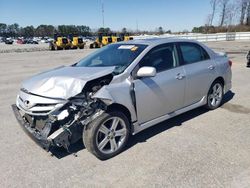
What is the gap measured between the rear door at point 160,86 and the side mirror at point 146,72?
11cm

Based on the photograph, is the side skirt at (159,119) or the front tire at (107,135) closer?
the front tire at (107,135)

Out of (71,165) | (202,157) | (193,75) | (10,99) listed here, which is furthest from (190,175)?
(10,99)

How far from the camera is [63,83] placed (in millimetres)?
3699

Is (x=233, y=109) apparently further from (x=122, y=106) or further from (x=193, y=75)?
(x=122, y=106)

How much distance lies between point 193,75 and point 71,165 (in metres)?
2.69

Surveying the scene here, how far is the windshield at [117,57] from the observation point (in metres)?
4.17

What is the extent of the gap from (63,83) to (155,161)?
5.47 feet

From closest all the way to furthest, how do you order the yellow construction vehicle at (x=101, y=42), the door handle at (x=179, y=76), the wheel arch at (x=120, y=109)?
the wheel arch at (x=120, y=109)
the door handle at (x=179, y=76)
the yellow construction vehicle at (x=101, y=42)

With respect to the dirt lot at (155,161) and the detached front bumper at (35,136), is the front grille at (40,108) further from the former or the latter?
the dirt lot at (155,161)

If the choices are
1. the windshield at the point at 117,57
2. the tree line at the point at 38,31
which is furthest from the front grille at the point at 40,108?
the tree line at the point at 38,31

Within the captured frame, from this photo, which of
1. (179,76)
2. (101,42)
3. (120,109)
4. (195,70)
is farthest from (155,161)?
(101,42)

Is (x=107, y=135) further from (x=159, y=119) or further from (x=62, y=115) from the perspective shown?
(x=159, y=119)

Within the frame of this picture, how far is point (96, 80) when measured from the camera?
377 cm

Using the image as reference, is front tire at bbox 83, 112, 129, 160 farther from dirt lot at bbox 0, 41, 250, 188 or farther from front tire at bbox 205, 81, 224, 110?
front tire at bbox 205, 81, 224, 110
